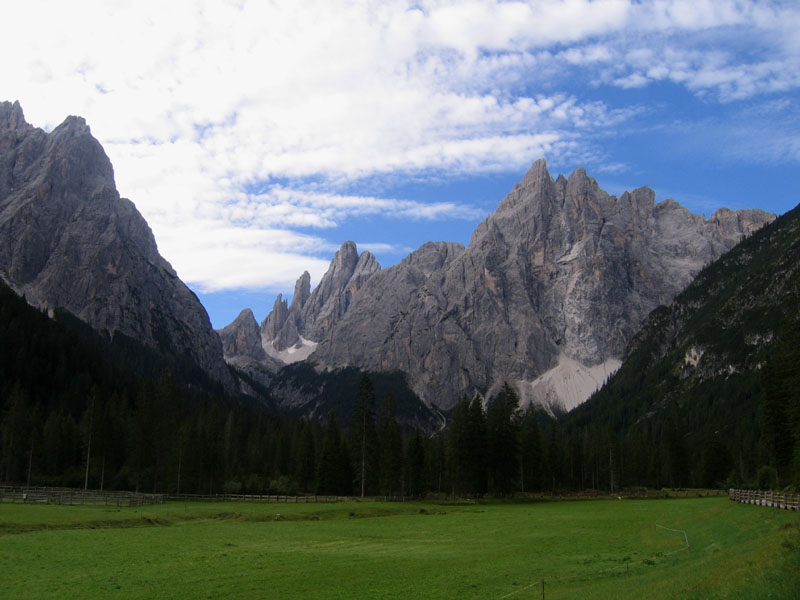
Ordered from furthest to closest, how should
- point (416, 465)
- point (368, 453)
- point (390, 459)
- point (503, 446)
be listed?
point (368, 453), point (416, 465), point (390, 459), point (503, 446)

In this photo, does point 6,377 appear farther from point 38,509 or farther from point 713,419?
point 713,419

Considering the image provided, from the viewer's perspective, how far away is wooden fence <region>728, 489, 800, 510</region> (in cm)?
4569

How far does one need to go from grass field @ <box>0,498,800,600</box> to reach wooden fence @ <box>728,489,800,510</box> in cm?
244

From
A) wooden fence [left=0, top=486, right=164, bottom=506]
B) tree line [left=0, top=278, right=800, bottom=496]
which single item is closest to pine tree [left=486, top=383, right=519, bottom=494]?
tree line [left=0, top=278, right=800, bottom=496]

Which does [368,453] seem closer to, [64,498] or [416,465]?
[416,465]

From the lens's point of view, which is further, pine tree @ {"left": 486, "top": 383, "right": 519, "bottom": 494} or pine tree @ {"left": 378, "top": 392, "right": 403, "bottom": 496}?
pine tree @ {"left": 378, "top": 392, "right": 403, "bottom": 496}

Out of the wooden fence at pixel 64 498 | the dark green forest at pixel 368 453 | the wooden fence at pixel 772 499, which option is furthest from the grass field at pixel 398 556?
the dark green forest at pixel 368 453

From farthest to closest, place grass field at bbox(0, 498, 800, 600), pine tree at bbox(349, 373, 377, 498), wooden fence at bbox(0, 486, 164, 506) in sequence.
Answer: pine tree at bbox(349, 373, 377, 498) < wooden fence at bbox(0, 486, 164, 506) < grass field at bbox(0, 498, 800, 600)

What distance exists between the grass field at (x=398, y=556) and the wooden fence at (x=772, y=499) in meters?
2.44

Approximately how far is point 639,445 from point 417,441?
63.2 metres

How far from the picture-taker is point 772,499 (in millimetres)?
51219

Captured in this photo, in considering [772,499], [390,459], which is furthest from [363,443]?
[772,499]

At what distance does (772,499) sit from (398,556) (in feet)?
110

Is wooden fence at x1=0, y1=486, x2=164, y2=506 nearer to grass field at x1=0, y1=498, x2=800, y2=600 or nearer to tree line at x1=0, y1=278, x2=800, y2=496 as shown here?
grass field at x1=0, y1=498, x2=800, y2=600
